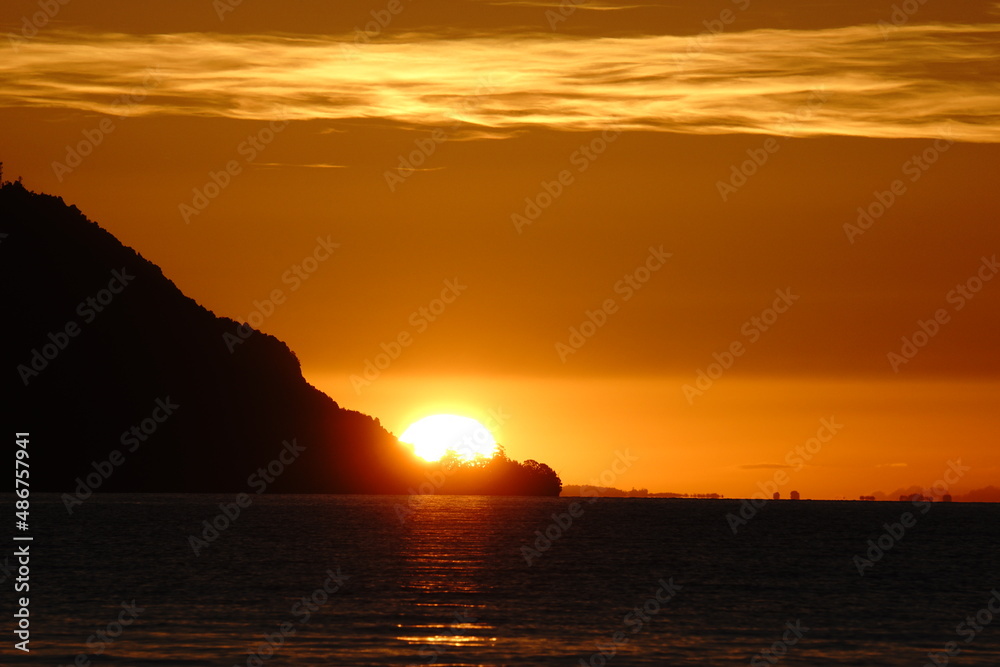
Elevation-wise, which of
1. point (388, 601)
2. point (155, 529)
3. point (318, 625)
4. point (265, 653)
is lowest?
point (265, 653)

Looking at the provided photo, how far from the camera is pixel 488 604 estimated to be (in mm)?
79000

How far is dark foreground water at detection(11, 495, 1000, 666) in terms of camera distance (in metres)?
58.8

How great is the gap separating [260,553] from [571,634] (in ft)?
211

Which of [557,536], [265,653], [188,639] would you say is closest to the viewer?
[265,653]

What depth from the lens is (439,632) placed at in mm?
65500

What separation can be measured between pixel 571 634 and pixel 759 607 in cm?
2118

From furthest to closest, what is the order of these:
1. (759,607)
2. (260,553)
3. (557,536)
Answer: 1. (557,536)
2. (260,553)
3. (759,607)

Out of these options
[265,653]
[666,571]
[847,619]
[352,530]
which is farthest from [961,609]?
[352,530]

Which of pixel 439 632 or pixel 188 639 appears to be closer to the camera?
pixel 188 639

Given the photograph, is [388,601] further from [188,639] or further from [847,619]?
[847,619]

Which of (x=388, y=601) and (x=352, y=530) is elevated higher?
(x=352, y=530)

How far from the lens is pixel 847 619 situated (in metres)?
77.0

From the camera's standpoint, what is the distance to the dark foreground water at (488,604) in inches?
2314

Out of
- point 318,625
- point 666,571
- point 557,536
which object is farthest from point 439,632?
point 557,536
